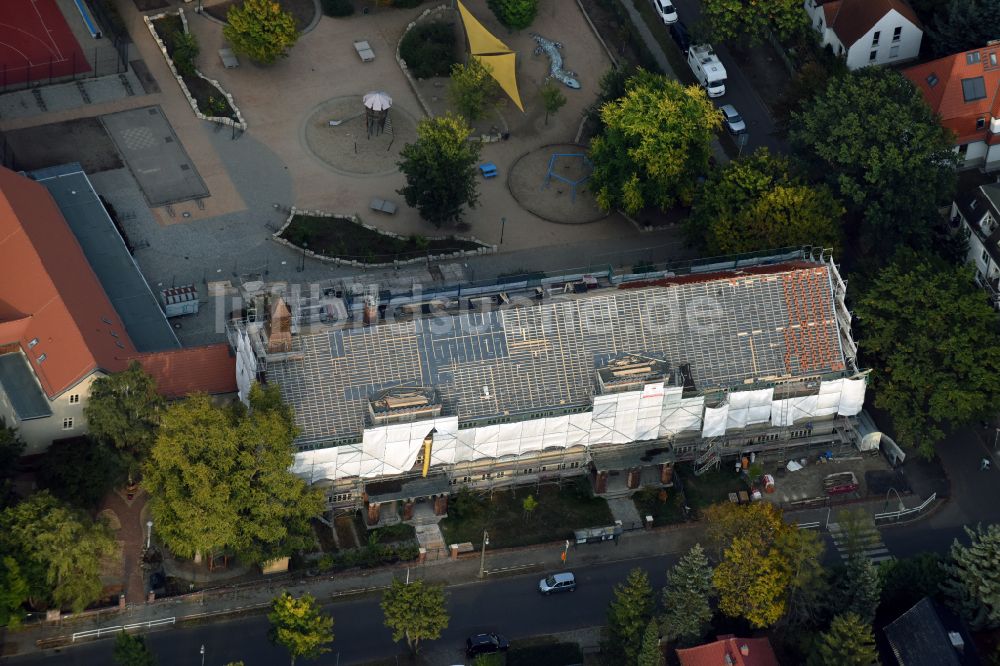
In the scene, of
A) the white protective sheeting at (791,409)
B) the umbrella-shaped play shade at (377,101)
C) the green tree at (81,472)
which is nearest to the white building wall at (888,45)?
the white protective sheeting at (791,409)

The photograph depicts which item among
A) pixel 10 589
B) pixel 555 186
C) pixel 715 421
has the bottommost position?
pixel 715 421

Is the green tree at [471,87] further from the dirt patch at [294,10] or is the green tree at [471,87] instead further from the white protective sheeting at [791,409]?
the white protective sheeting at [791,409]

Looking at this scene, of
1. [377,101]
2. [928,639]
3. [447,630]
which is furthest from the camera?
[377,101]

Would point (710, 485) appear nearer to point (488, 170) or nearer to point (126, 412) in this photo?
point (488, 170)

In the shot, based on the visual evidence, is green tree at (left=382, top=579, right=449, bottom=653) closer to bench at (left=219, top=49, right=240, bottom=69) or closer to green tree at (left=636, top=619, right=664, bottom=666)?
green tree at (left=636, top=619, right=664, bottom=666)

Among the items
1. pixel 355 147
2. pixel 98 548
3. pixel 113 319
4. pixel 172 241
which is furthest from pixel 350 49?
pixel 98 548

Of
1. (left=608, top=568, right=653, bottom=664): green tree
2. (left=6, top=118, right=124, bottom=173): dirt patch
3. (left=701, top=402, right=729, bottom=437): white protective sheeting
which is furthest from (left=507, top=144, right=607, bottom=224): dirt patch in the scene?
(left=608, top=568, right=653, bottom=664): green tree

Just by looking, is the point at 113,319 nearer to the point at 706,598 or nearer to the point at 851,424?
the point at 706,598

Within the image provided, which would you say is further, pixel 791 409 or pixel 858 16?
pixel 858 16

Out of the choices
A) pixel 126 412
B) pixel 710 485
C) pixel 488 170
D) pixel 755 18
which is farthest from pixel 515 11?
pixel 126 412
